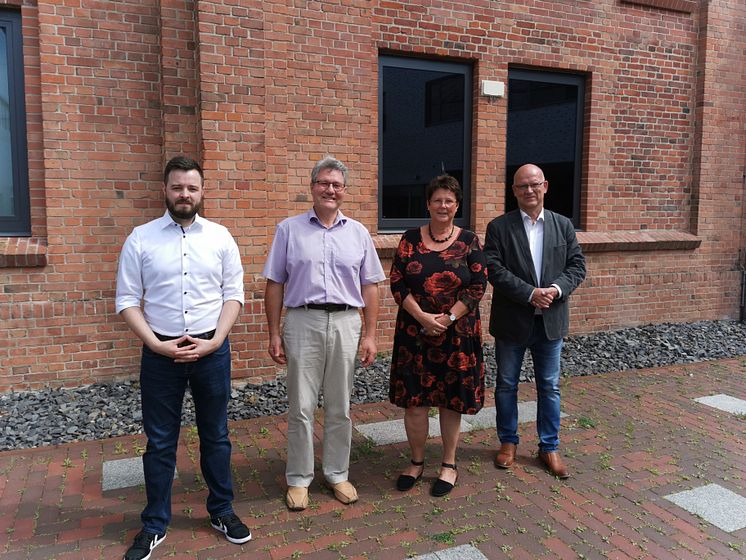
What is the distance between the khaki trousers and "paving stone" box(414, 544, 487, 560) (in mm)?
827

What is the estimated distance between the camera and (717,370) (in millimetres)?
6625

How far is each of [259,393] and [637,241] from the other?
5528 mm

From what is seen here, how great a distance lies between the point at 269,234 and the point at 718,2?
735 centimetres

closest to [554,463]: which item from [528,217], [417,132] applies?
[528,217]

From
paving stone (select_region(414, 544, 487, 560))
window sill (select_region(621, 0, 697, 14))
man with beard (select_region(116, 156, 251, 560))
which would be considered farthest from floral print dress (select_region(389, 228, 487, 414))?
window sill (select_region(621, 0, 697, 14))

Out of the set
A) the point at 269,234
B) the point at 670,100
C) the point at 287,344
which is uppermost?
the point at 670,100

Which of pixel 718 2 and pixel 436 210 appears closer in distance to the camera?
pixel 436 210

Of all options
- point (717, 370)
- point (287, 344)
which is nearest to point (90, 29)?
point (287, 344)

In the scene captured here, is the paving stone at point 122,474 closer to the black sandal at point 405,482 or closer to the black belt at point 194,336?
the black belt at point 194,336

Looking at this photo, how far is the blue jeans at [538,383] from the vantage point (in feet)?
13.1

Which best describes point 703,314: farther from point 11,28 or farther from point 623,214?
point 11,28

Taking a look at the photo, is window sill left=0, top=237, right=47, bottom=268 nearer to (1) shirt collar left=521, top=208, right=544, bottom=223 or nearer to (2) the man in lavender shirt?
(2) the man in lavender shirt

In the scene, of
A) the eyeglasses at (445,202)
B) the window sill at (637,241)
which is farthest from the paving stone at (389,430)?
the window sill at (637,241)

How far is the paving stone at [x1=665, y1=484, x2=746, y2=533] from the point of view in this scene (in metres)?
3.32
